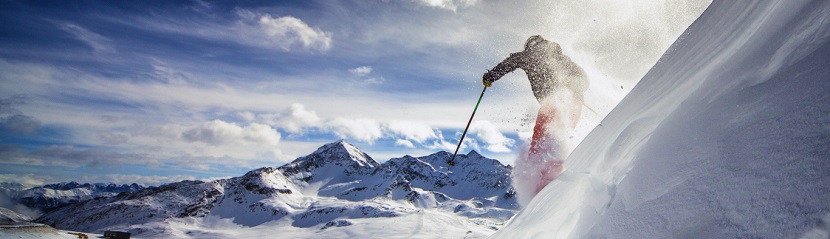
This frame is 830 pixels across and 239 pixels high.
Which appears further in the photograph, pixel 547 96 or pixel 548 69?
pixel 548 69

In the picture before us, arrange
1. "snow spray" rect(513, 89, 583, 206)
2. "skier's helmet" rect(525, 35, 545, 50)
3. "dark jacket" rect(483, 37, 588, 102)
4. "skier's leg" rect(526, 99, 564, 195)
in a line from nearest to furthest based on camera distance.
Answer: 1. "skier's leg" rect(526, 99, 564, 195)
2. "snow spray" rect(513, 89, 583, 206)
3. "dark jacket" rect(483, 37, 588, 102)
4. "skier's helmet" rect(525, 35, 545, 50)

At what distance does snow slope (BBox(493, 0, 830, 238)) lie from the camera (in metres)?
1.44

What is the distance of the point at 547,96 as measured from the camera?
8820 mm

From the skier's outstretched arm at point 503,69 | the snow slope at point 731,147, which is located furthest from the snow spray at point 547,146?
the snow slope at point 731,147

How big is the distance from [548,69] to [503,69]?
1192 mm

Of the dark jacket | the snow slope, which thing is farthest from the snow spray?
the snow slope

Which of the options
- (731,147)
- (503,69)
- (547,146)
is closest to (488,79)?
(503,69)

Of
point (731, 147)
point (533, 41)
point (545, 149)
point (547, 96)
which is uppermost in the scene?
point (533, 41)

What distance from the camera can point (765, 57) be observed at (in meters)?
2.11

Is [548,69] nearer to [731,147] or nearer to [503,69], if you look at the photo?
[503,69]

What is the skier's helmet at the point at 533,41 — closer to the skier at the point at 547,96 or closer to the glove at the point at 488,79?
the skier at the point at 547,96

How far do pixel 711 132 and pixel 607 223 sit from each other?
0.77m

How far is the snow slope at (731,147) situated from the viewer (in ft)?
4.72

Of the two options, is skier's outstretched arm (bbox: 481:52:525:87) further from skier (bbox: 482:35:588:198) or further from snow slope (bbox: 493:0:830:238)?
snow slope (bbox: 493:0:830:238)
